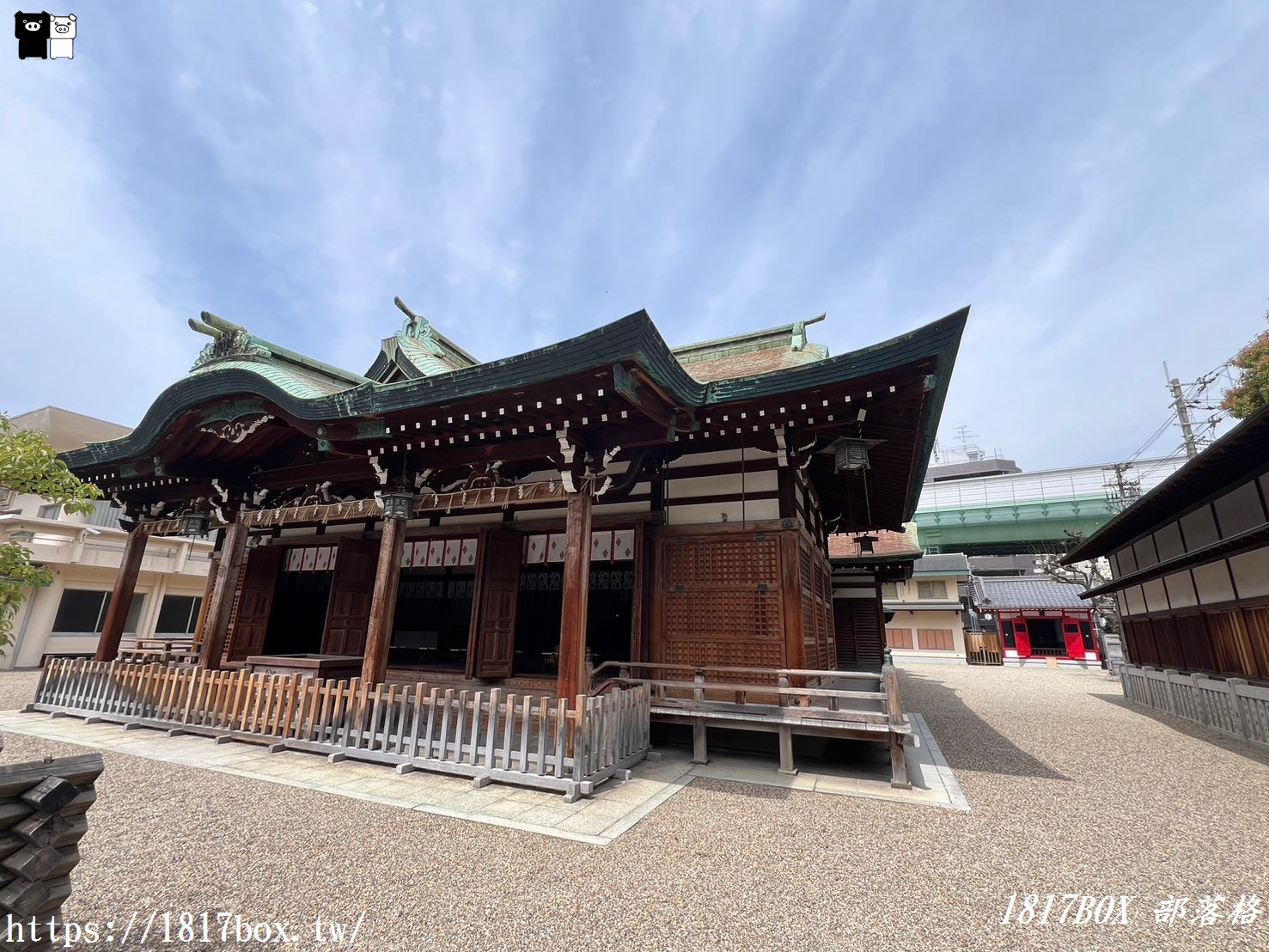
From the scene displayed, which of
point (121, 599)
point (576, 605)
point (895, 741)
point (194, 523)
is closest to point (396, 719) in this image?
point (576, 605)

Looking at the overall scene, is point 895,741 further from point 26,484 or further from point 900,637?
point 900,637

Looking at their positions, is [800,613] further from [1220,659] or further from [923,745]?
[1220,659]

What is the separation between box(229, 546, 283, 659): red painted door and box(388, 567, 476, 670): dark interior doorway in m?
2.66

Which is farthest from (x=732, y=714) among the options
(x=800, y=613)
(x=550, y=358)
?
(x=550, y=358)

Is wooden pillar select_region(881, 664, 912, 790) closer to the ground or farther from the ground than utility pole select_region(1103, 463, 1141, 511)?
closer to the ground

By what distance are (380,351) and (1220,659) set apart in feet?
60.1

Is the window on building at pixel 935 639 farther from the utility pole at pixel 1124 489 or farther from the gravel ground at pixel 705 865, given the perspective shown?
the gravel ground at pixel 705 865

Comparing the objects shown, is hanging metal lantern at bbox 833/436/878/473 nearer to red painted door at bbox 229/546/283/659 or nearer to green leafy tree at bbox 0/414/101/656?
green leafy tree at bbox 0/414/101/656

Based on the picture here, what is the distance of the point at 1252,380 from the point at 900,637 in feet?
78.6

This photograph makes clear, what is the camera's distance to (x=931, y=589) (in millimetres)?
37031

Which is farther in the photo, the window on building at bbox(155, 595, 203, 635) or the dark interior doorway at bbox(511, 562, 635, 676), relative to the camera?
the window on building at bbox(155, 595, 203, 635)

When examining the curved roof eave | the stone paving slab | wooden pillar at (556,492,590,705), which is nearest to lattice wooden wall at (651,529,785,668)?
the stone paving slab

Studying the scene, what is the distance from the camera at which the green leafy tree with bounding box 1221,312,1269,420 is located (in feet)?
54.4

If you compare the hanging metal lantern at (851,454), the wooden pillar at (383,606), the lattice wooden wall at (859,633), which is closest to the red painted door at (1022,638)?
the lattice wooden wall at (859,633)
